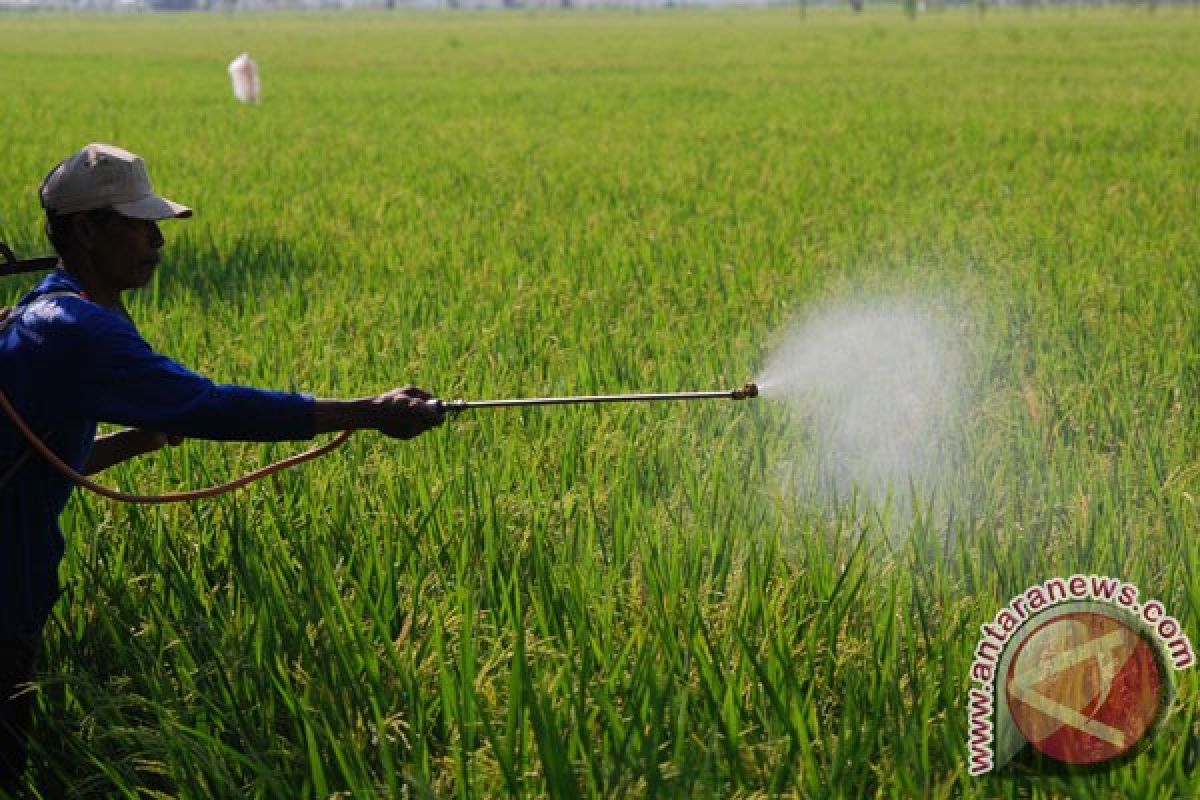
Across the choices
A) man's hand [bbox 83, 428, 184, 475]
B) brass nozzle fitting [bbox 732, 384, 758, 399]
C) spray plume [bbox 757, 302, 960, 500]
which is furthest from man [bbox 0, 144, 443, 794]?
spray plume [bbox 757, 302, 960, 500]

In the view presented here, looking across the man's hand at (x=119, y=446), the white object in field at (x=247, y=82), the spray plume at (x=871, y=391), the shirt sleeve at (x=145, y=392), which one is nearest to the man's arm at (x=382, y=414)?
the shirt sleeve at (x=145, y=392)

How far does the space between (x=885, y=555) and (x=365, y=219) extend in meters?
5.71

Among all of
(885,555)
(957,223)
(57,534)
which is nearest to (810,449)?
(885,555)

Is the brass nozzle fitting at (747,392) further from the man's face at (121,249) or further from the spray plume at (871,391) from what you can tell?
the man's face at (121,249)

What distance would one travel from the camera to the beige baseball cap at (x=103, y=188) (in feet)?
6.97

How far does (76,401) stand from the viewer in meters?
2.04

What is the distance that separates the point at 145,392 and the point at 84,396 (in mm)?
93

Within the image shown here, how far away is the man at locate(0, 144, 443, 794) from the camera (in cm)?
201

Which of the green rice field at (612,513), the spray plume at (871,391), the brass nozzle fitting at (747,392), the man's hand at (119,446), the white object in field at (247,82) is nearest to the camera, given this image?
the green rice field at (612,513)

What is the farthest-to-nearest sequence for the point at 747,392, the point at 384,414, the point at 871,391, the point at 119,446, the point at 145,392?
the point at 871,391
the point at 119,446
the point at 747,392
the point at 384,414
the point at 145,392

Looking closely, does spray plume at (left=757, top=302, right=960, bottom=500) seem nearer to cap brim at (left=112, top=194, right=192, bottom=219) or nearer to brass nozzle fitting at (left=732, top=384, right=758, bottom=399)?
brass nozzle fitting at (left=732, top=384, right=758, bottom=399)

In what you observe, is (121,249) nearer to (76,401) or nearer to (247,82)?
(76,401)

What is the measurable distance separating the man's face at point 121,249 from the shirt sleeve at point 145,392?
0.55 feet

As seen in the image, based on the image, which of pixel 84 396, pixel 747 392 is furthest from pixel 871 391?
pixel 84 396
